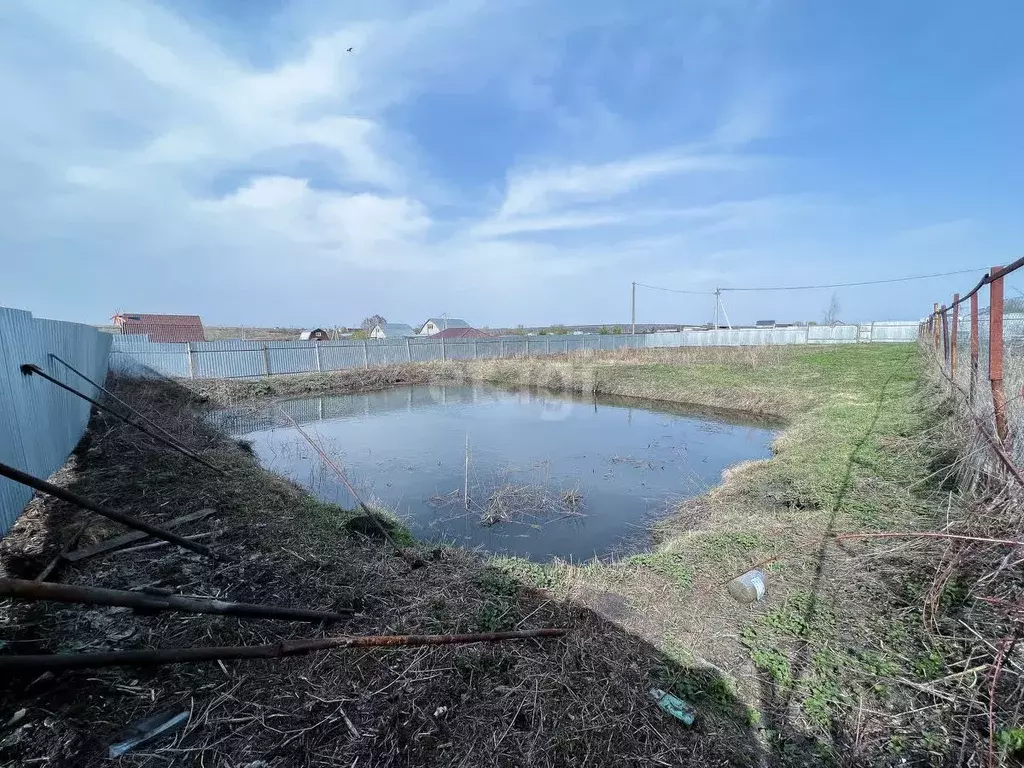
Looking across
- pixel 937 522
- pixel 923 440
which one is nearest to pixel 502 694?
pixel 937 522

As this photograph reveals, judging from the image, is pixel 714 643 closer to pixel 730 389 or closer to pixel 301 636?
pixel 301 636

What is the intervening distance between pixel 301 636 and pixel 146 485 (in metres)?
3.07

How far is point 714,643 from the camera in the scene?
2.18 m

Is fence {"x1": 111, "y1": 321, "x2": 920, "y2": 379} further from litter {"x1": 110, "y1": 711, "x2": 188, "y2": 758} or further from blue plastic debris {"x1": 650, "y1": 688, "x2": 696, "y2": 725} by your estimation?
blue plastic debris {"x1": 650, "y1": 688, "x2": 696, "y2": 725}

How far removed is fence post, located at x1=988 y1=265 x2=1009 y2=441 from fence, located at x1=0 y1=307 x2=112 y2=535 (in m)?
6.31

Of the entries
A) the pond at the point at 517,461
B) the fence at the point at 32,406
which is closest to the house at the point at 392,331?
the pond at the point at 517,461

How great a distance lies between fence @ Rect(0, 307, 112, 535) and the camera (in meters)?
3.07

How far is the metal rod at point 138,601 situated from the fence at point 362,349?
13.9 m

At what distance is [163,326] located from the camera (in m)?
27.3

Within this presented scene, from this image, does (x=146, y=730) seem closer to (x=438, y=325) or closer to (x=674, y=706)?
(x=674, y=706)

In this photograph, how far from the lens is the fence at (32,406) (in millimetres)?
3074

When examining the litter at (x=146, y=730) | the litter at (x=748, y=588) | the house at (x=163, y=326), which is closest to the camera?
the litter at (x=146, y=730)

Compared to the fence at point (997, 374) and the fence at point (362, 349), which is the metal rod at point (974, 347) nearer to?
the fence at point (997, 374)

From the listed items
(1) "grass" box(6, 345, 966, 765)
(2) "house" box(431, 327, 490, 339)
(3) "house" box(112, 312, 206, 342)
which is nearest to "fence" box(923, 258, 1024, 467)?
(1) "grass" box(6, 345, 966, 765)
